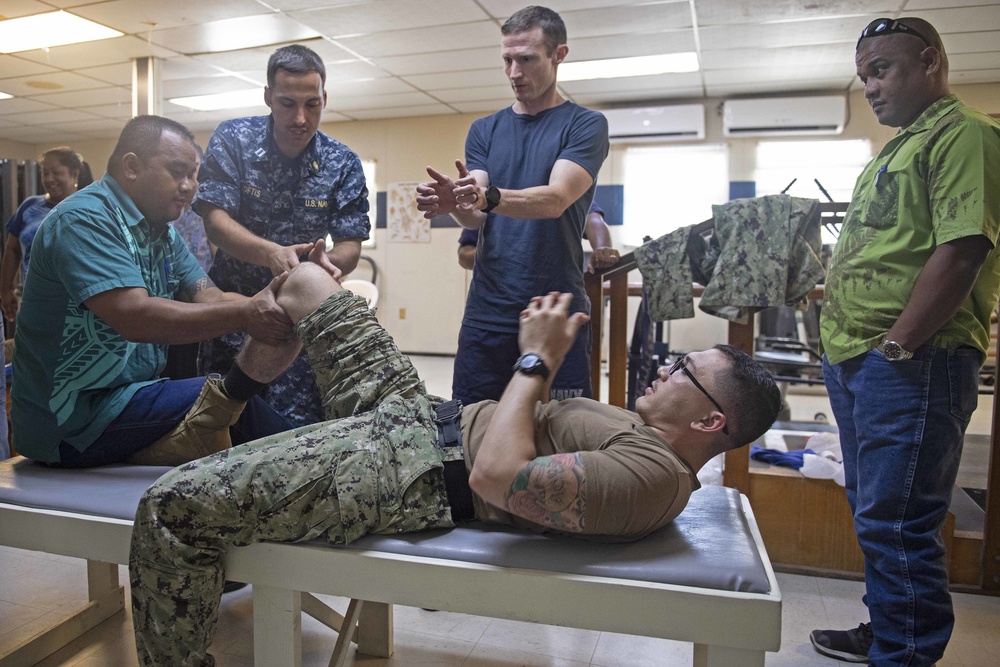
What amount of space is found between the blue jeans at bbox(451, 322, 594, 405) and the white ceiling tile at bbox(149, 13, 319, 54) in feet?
12.6

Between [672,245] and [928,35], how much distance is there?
0.96m

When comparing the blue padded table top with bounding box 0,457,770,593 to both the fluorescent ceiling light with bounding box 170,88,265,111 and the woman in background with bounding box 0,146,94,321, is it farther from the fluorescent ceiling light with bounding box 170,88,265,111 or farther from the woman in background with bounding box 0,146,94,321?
the fluorescent ceiling light with bounding box 170,88,265,111

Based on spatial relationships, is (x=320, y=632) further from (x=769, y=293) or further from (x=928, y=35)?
(x=928, y=35)

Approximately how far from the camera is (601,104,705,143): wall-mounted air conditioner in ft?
21.9

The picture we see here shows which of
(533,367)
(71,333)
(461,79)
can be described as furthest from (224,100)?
(533,367)

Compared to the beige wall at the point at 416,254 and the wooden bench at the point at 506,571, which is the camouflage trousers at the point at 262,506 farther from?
the beige wall at the point at 416,254

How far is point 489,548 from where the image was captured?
3.82 ft

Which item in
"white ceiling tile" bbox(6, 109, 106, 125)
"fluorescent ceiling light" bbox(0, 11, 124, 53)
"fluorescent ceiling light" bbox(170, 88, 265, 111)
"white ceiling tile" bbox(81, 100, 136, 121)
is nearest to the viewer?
"fluorescent ceiling light" bbox(0, 11, 124, 53)

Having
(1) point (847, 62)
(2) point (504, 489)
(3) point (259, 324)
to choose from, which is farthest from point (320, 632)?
(1) point (847, 62)

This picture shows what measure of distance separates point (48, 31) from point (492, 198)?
510 centimetres

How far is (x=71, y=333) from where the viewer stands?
1524 millimetres

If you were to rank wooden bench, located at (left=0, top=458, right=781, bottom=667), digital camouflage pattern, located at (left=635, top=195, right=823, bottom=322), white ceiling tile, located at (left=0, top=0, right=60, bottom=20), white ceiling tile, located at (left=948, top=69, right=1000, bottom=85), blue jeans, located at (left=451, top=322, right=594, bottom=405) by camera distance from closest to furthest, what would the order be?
1. wooden bench, located at (left=0, top=458, right=781, bottom=667)
2. blue jeans, located at (left=451, top=322, right=594, bottom=405)
3. digital camouflage pattern, located at (left=635, top=195, right=823, bottom=322)
4. white ceiling tile, located at (left=0, top=0, right=60, bottom=20)
5. white ceiling tile, located at (left=948, top=69, right=1000, bottom=85)

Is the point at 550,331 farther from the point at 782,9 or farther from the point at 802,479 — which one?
the point at 782,9

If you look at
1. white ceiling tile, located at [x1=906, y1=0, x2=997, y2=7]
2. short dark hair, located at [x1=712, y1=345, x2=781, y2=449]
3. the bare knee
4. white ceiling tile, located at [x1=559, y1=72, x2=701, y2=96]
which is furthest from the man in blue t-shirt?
white ceiling tile, located at [x1=559, y1=72, x2=701, y2=96]
